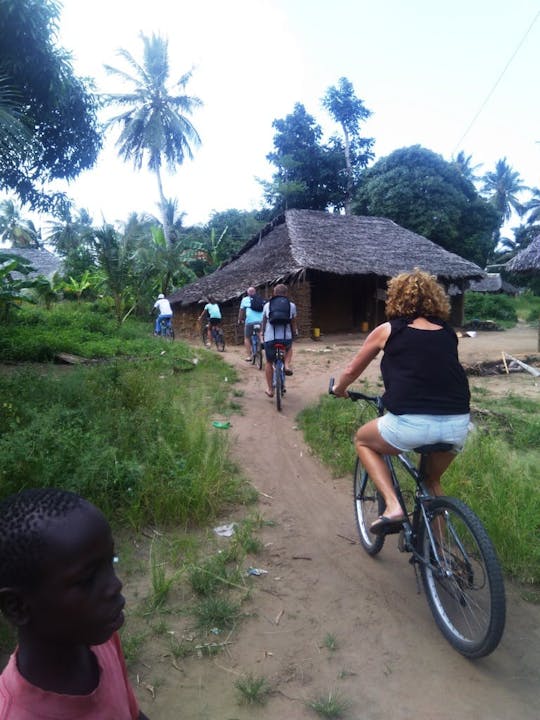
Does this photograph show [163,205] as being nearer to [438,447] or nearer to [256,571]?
[256,571]

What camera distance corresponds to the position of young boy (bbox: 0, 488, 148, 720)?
3.61 feet

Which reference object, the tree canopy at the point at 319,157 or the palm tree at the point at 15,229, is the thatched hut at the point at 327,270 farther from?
the palm tree at the point at 15,229

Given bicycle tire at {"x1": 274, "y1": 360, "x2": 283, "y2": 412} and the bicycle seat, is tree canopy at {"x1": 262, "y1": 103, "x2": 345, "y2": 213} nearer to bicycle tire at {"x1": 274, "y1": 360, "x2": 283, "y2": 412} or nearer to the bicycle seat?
bicycle tire at {"x1": 274, "y1": 360, "x2": 283, "y2": 412}

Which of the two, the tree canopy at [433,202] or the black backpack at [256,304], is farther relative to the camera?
the tree canopy at [433,202]

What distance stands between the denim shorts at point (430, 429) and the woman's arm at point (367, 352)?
42 centimetres

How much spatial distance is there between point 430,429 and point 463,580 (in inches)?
30.3

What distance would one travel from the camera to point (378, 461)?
3.10 m

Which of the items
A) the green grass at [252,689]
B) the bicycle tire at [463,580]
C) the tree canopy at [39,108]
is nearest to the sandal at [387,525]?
the bicycle tire at [463,580]

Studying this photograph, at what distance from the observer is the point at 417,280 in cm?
299

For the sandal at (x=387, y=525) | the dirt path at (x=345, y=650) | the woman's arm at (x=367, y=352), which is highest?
the woman's arm at (x=367, y=352)

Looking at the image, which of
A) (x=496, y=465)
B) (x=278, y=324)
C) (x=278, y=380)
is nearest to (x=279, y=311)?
(x=278, y=324)

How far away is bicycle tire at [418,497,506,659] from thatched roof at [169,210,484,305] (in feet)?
49.1

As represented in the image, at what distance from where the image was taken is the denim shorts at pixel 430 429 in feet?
8.93

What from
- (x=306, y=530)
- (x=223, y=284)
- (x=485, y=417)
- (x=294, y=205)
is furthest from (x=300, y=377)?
(x=294, y=205)
